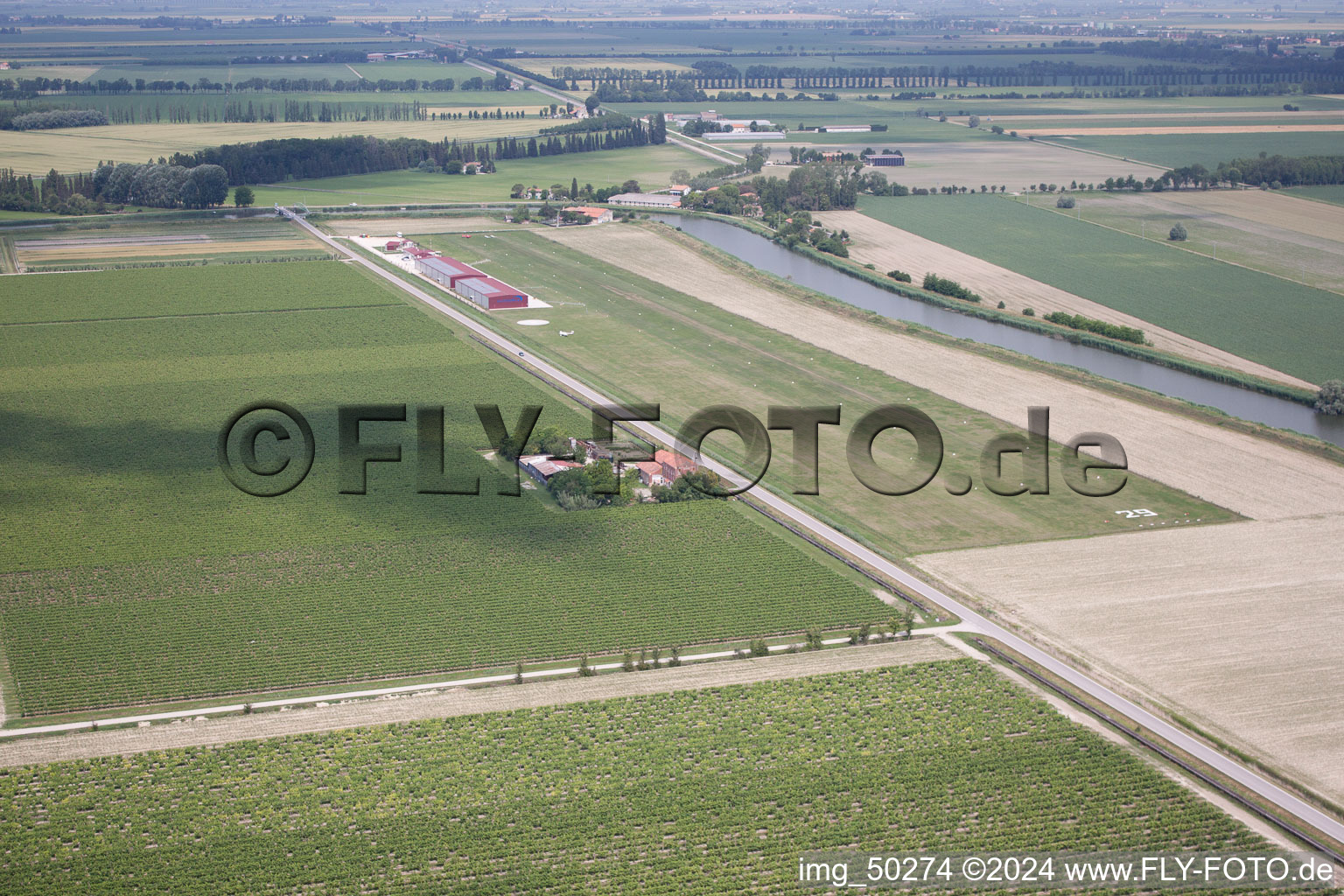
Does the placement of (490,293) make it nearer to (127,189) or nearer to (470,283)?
(470,283)

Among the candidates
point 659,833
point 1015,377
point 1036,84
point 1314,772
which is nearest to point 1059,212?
point 1015,377

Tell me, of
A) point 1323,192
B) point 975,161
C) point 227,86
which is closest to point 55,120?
point 227,86

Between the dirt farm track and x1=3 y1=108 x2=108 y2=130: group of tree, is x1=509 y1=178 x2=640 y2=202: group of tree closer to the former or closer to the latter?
the dirt farm track

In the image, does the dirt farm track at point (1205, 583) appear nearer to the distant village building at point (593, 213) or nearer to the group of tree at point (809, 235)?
the group of tree at point (809, 235)

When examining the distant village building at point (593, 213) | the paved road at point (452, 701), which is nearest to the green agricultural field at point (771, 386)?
the paved road at point (452, 701)

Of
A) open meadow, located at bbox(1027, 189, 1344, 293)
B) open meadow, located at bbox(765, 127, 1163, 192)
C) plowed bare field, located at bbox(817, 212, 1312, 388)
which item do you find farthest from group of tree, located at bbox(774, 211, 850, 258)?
open meadow, located at bbox(765, 127, 1163, 192)
